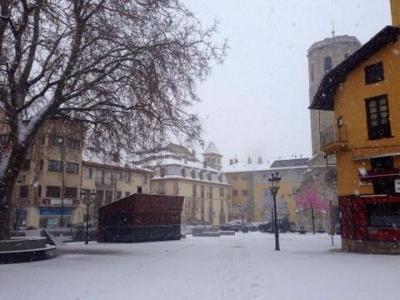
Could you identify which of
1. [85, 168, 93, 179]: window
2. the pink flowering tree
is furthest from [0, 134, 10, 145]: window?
the pink flowering tree

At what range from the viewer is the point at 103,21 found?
1619cm

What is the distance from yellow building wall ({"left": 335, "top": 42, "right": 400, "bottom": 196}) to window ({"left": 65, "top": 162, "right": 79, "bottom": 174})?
37.7m

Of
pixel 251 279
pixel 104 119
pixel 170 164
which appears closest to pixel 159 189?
pixel 170 164

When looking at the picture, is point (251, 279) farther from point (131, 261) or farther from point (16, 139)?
point (16, 139)

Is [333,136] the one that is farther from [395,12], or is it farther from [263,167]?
[263,167]

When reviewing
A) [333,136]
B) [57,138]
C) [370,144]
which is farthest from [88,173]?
[370,144]

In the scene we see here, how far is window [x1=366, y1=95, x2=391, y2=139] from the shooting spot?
61.8 ft

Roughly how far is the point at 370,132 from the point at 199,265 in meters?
10.9

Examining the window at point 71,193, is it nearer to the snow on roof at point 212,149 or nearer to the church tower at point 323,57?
the church tower at point 323,57

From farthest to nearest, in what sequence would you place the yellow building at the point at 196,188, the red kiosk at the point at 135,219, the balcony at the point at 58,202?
the yellow building at the point at 196,188
the balcony at the point at 58,202
the red kiosk at the point at 135,219

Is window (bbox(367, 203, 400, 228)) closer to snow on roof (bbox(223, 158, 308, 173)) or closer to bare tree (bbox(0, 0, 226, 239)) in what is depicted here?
bare tree (bbox(0, 0, 226, 239))

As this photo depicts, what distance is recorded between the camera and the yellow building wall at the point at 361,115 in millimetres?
18500

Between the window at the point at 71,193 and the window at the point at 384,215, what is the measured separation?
40.1m

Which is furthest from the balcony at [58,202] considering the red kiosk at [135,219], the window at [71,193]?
the red kiosk at [135,219]
